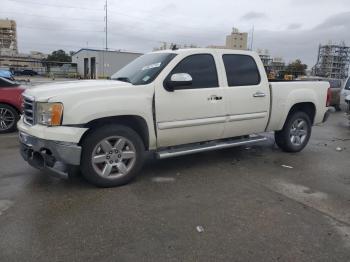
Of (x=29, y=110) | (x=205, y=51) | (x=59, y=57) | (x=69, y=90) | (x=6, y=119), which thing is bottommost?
→ (x=6, y=119)

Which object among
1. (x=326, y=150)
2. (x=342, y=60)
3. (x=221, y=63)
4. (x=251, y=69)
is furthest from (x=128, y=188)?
(x=342, y=60)

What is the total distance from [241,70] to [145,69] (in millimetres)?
1699

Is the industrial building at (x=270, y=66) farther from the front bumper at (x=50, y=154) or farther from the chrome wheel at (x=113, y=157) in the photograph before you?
the front bumper at (x=50, y=154)

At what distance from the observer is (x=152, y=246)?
3.27 meters

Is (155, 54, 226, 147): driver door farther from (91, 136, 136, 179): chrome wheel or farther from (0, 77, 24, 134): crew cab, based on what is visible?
(0, 77, 24, 134): crew cab

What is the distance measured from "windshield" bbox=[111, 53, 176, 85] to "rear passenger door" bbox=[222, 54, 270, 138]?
1063mm

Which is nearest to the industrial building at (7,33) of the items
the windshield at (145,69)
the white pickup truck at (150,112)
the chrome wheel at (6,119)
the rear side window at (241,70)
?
the chrome wheel at (6,119)

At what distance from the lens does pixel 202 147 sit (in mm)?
5508

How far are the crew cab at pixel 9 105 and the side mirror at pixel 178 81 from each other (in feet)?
16.4

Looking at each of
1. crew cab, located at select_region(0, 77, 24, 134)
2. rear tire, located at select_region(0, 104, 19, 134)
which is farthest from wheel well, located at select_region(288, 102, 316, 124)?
rear tire, located at select_region(0, 104, 19, 134)

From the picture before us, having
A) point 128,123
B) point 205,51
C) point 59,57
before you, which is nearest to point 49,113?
point 128,123

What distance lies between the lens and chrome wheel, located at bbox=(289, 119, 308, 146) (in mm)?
7016

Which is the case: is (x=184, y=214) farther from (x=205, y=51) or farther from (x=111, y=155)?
(x=205, y=51)

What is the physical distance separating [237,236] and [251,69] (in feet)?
11.3
